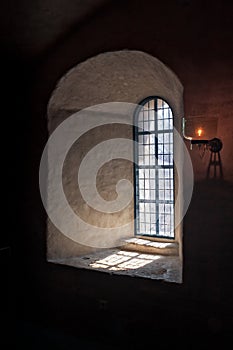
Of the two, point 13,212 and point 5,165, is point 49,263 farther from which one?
point 5,165

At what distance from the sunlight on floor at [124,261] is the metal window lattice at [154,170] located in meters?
0.47

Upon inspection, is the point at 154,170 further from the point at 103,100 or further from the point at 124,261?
the point at 124,261

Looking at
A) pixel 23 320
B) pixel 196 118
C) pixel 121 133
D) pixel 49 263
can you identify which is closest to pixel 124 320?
pixel 49 263

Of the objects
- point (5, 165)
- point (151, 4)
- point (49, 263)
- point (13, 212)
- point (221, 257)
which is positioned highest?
point (151, 4)

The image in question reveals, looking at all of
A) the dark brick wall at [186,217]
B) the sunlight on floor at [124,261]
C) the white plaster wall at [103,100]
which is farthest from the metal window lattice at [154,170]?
the dark brick wall at [186,217]

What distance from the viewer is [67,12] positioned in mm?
3756

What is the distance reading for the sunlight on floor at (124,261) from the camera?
399 cm

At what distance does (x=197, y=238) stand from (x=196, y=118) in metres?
1.02

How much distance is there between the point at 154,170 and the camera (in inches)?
192

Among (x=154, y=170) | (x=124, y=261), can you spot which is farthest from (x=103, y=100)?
(x=124, y=261)

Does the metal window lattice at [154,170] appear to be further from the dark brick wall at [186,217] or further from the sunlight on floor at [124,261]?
the dark brick wall at [186,217]

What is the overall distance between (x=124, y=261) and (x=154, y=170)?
1281 millimetres

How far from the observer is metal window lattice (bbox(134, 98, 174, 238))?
4.76 meters

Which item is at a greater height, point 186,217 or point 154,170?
point 154,170
